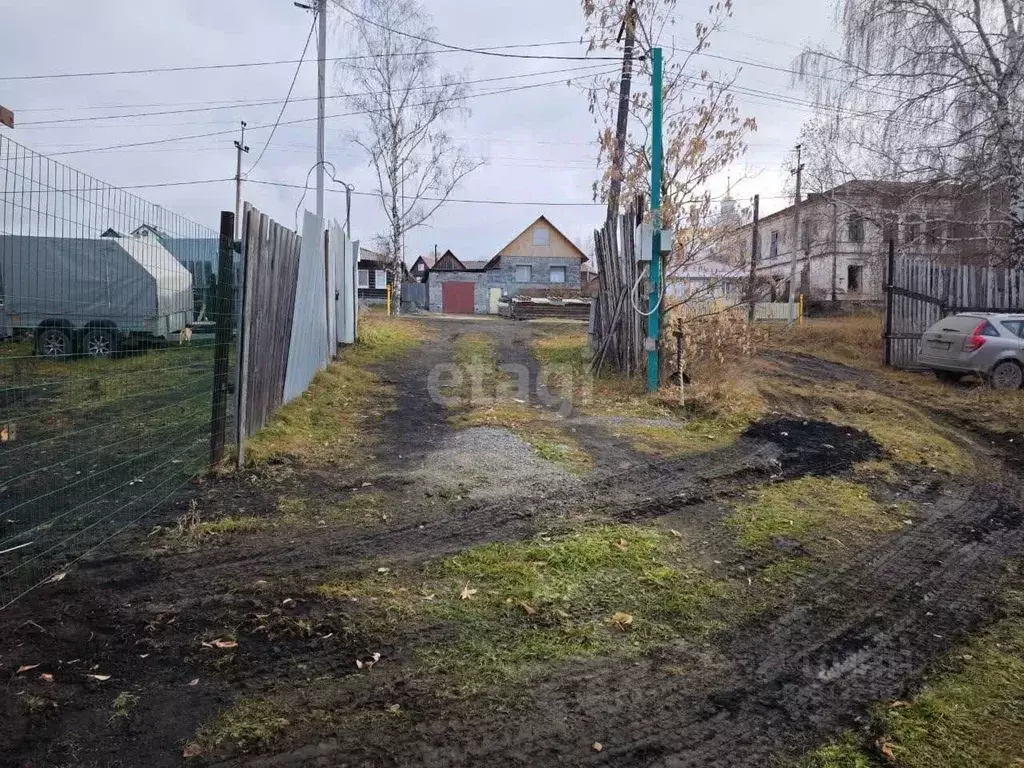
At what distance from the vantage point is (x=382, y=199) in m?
35.5

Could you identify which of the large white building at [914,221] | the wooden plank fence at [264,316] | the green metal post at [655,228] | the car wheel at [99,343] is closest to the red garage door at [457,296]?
the large white building at [914,221]

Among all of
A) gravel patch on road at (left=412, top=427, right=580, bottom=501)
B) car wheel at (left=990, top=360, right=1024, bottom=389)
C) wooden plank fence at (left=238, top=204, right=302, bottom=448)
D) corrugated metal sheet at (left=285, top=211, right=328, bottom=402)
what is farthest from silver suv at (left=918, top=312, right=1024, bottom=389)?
wooden plank fence at (left=238, top=204, right=302, bottom=448)

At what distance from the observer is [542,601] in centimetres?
380

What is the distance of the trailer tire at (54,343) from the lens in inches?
136

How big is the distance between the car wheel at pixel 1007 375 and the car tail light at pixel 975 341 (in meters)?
0.43

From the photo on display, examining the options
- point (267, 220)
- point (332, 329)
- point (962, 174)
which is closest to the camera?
point (267, 220)

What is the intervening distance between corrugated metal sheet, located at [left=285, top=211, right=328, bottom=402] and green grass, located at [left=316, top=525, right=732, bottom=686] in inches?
186

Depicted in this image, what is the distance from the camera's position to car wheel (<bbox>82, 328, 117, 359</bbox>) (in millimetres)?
3885

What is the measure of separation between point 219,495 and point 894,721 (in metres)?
4.45

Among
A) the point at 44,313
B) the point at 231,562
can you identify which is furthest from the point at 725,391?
the point at 44,313

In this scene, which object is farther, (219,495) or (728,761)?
(219,495)

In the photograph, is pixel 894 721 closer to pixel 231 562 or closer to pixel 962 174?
pixel 231 562

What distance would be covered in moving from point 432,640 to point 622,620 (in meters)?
0.92

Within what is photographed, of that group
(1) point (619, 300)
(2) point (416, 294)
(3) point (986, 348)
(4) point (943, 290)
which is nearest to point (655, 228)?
(1) point (619, 300)
